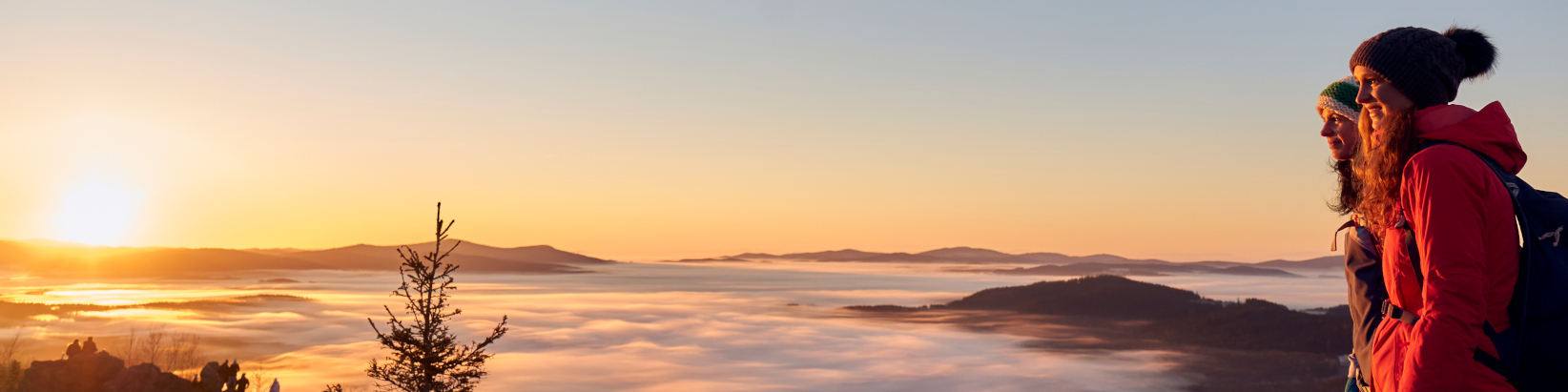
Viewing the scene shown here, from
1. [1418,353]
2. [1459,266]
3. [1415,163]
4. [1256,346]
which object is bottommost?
[1256,346]

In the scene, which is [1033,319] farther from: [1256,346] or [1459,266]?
[1459,266]

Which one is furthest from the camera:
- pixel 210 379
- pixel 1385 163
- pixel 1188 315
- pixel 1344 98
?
pixel 1188 315

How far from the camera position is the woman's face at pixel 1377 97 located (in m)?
3.11

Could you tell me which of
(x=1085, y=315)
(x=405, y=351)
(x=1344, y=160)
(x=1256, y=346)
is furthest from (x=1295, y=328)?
(x=1344, y=160)

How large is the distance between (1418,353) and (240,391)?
58.3 ft

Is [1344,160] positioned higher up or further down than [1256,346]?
higher up

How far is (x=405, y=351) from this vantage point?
16.6m

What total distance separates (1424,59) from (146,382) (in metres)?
28.9

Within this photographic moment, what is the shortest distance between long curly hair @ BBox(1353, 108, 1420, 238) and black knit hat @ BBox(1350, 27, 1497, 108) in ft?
0.29

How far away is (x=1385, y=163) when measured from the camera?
310 centimetres

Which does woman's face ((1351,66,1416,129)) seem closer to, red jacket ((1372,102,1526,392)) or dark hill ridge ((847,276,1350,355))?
red jacket ((1372,102,1526,392))

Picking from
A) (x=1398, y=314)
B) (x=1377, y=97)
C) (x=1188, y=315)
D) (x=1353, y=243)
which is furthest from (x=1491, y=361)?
(x=1188, y=315)

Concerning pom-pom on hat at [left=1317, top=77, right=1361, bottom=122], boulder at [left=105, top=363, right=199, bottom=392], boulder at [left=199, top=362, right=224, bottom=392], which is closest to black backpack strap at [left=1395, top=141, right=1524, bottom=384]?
pom-pom on hat at [left=1317, top=77, right=1361, bottom=122]

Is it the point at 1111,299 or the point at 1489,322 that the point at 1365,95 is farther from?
the point at 1111,299
